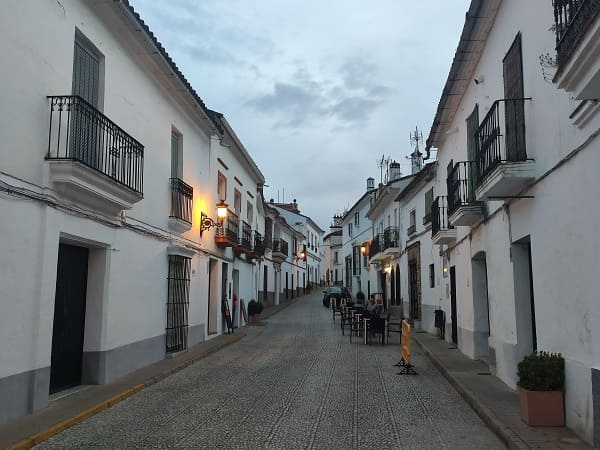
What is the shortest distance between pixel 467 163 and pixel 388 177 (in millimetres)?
24402

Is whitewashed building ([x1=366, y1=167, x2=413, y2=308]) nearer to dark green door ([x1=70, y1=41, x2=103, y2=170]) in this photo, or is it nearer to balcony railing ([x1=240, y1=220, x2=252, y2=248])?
balcony railing ([x1=240, y1=220, x2=252, y2=248])

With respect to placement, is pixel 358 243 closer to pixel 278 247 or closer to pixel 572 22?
pixel 278 247

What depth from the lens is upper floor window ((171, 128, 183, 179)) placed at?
501 inches

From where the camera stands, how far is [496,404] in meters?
7.16

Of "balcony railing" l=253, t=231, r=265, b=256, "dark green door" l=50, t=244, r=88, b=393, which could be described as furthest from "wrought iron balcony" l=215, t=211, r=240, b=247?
"dark green door" l=50, t=244, r=88, b=393

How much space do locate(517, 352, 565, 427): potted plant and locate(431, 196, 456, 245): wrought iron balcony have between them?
744 centimetres

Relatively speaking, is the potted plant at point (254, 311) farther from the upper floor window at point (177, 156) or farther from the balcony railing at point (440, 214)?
the upper floor window at point (177, 156)

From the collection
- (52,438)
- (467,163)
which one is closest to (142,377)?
(52,438)

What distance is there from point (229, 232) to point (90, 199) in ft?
31.0

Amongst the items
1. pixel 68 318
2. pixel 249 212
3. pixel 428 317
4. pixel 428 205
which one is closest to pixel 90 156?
pixel 68 318

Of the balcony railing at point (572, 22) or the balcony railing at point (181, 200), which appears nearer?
the balcony railing at point (572, 22)

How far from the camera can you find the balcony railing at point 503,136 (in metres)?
7.40

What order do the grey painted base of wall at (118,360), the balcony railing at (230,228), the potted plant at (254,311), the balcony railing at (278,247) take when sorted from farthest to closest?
the balcony railing at (278,247), the potted plant at (254,311), the balcony railing at (230,228), the grey painted base of wall at (118,360)

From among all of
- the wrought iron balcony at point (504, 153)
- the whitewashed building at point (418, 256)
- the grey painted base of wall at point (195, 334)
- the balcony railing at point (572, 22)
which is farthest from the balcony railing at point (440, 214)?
the balcony railing at point (572, 22)
